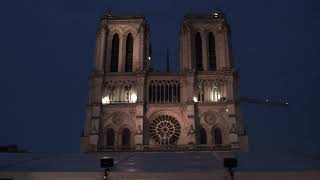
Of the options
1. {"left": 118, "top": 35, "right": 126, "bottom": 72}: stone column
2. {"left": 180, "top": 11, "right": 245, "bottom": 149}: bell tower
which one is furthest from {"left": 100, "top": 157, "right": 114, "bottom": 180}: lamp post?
{"left": 118, "top": 35, "right": 126, "bottom": 72}: stone column

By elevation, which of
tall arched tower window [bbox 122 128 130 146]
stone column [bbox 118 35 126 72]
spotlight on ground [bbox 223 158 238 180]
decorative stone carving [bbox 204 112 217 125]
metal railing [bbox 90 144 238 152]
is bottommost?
spotlight on ground [bbox 223 158 238 180]

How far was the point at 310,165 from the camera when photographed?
1191 centimetres

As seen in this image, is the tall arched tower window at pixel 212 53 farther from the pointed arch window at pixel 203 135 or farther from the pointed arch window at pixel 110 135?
the pointed arch window at pixel 110 135

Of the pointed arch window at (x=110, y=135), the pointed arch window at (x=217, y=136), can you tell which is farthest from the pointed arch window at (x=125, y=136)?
the pointed arch window at (x=217, y=136)

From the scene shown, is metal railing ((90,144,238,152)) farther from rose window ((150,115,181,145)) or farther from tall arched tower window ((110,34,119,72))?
tall arched tower window ((110,34,119,72))

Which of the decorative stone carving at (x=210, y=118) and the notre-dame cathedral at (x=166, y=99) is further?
the decorative stone carving at (x=210, y=118)

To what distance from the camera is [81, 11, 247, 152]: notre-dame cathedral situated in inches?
1988

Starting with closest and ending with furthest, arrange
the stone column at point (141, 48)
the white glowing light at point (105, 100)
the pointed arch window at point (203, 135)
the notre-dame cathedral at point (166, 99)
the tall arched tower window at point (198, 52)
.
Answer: the notre-dame cathedral at point (166, 99) < the pointed arch window at point (203, 135) < the white glowing light at point (105, 100) < the stone column at point (141, 48) < the tall arched tower window at point (198, 52)

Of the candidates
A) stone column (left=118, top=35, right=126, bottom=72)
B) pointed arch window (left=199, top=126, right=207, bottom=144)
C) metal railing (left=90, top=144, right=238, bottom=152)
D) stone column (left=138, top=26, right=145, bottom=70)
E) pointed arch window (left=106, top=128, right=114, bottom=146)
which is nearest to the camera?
metal railing (left=90, top=144, right=238, bottom=152)

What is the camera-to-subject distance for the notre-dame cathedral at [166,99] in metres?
50.5

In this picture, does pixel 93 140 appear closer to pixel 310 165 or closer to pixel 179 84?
pixel 179 84

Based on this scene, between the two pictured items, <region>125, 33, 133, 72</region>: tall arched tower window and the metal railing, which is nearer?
the metal railing

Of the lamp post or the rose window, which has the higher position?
the rose window

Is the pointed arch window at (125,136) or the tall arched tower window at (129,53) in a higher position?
the tall arched tower window at (129,53)
